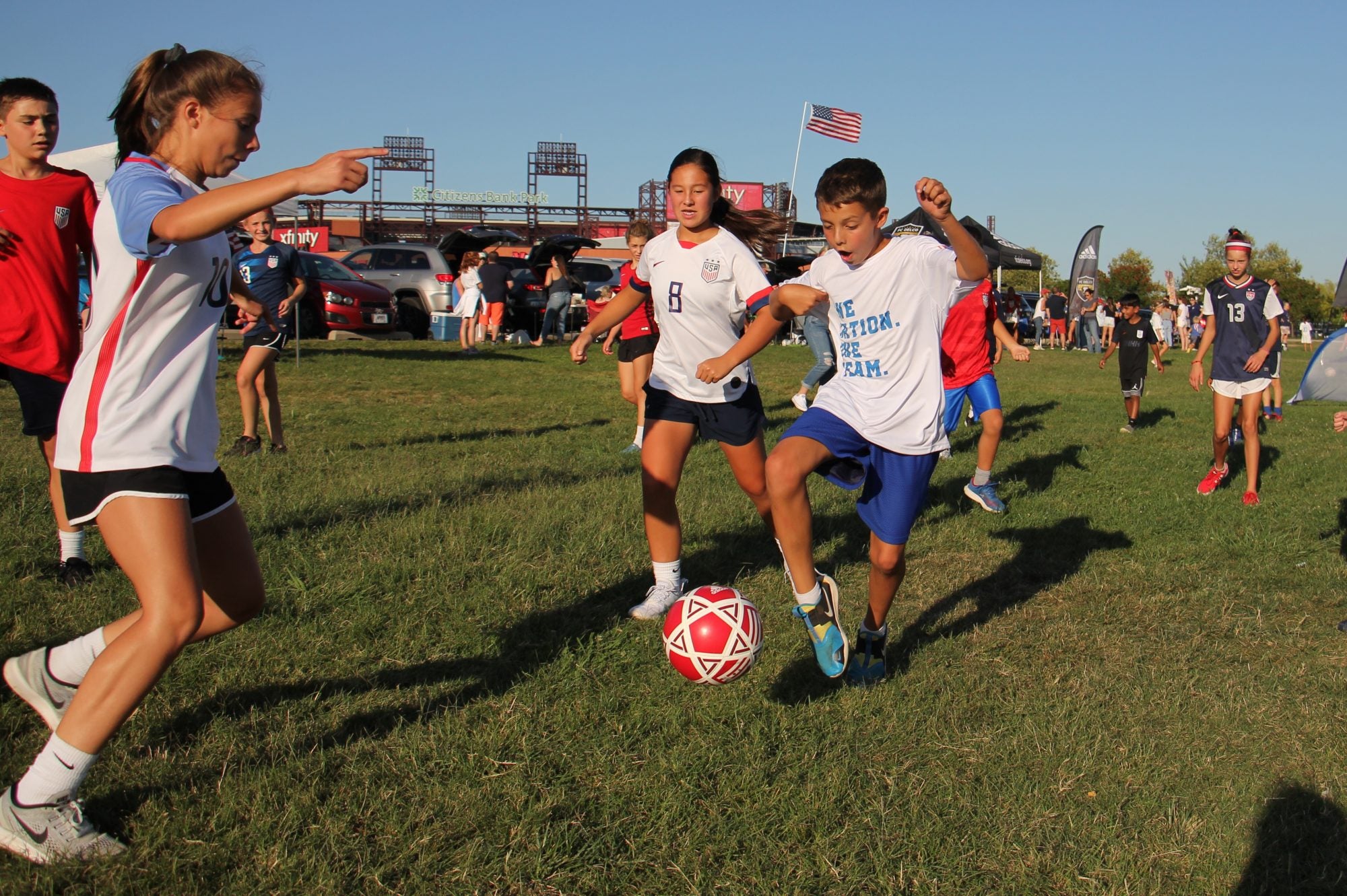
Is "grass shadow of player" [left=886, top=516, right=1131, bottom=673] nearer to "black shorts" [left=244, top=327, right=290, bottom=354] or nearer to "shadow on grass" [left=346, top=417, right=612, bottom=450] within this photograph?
"shadow on grass" [left=346, top=417, right=612, bottom=450]

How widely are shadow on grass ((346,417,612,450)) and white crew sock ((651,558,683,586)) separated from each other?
523 cm

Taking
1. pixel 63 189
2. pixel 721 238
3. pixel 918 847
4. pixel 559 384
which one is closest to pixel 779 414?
pixel 559 384

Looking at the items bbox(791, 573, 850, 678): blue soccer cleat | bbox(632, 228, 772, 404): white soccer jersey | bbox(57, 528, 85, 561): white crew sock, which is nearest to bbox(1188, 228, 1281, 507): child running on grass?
bbox(632, 228, 772, 404): white soccer jersey

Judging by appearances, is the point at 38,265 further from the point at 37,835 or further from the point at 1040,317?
the point at 1040,317

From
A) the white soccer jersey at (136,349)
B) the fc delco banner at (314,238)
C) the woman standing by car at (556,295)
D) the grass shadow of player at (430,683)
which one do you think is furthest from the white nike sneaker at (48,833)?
the fc delco banner at (314,238)

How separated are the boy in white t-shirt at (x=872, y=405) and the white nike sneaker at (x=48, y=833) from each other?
8.57 feet

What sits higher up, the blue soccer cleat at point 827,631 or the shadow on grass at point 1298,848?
the blue soccer cleat at point 827,631

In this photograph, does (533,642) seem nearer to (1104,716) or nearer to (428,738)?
(428,738)

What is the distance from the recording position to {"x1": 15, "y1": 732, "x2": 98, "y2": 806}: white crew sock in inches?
112

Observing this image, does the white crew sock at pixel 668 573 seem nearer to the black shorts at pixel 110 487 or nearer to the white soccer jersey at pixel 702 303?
the white soccer jersey at pixel 702 303

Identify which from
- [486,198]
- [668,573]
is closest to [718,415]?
[668,573]

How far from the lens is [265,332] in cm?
911

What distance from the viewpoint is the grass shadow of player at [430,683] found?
3752mm

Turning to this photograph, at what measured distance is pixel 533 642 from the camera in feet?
15.7
